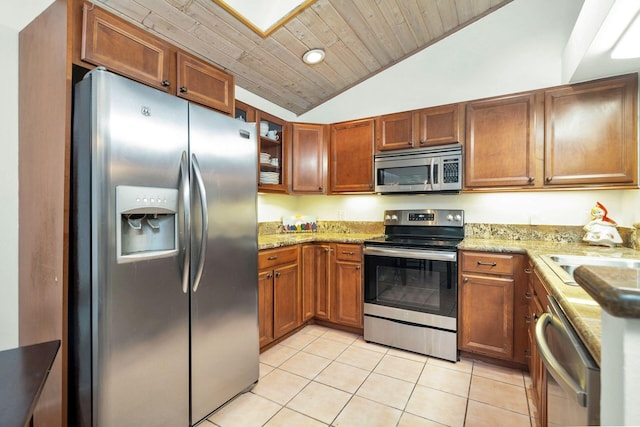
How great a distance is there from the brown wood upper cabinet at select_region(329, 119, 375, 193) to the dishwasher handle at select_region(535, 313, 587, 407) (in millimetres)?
2098

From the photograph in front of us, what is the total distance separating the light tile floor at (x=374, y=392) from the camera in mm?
1736

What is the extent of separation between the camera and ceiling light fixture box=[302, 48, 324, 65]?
2.64 m

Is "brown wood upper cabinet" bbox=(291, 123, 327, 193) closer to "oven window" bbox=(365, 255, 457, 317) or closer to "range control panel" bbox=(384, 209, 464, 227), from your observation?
"range control panel" bbox=(384, 209, 464, 227)

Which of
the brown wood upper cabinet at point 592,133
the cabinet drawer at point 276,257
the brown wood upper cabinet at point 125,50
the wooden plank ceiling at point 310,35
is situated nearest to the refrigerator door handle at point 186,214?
the brown wood upper cabinet at point 125,50

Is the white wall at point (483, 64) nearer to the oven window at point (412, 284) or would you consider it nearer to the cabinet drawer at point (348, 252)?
the cabinet drawer at point (348, 252)

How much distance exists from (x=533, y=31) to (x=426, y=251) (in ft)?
6.97

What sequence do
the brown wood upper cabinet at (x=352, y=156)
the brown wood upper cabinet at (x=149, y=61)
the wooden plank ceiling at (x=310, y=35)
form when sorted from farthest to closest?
1. the brown wood upper cabinet at (x=352, y=156)
2. the wooden plank ceiling at (x=310, y=35)
3. the brown wood upper cabinet at (x=149, y=61)

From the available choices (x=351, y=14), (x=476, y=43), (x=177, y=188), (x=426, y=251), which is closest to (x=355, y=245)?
(x=426, y=251)

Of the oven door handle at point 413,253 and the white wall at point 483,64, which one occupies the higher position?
the white wall at point 483,64

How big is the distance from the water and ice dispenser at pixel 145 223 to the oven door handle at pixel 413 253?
Answer: 5.56 ft

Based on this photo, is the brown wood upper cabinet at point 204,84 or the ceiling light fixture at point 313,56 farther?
the ceiling light fixture at point 313,56

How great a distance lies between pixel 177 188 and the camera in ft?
4.99

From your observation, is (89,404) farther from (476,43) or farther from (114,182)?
(476,43)

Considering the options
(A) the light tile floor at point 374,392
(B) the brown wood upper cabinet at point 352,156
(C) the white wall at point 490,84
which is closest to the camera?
(A) the light tile floor at point 374,392
